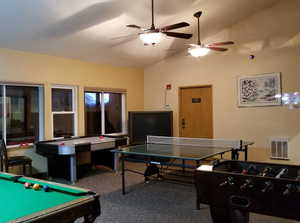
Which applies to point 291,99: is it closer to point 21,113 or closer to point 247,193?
point 247,193

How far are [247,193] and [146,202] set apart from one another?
82.1 inches

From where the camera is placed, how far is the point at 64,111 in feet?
19.1

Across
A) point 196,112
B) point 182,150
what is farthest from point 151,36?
point 196,112

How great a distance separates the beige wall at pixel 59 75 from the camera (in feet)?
16.1

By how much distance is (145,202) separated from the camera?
3963mm

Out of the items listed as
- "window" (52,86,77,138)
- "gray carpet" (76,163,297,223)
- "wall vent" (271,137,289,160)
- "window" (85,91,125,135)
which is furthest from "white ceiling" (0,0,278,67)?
"wall vent" (271,137,289,160)

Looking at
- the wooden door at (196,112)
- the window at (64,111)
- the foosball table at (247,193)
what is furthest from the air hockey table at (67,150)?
the foosball table at (247,193)

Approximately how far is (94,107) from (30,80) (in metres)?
1.79

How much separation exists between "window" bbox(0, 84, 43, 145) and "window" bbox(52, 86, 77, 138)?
13.1 inches

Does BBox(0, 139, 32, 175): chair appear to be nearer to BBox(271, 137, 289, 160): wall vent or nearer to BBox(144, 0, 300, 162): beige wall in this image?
BBox(144, 0, 300, 162): beige wall

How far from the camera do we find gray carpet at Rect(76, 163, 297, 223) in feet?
11.1

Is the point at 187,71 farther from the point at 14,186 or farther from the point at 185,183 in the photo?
the point at 14,186

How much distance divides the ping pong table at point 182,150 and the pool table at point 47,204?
5.88 feet

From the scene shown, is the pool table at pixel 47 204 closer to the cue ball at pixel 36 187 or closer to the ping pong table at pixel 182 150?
the cue ball at pixel 36 187
